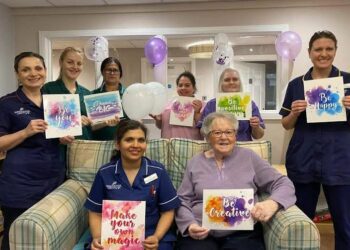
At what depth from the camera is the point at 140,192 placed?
1.73 m

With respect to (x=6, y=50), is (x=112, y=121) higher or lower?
lower

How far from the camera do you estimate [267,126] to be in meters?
3.96

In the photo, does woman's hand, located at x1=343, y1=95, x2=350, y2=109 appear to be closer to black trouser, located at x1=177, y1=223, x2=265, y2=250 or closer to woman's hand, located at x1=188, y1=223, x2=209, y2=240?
black trouser, located at x1=177, y1=223, x2=265, y2=250

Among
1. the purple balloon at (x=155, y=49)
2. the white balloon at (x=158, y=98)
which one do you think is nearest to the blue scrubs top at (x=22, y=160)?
the white balloon at (x=158, y=98)

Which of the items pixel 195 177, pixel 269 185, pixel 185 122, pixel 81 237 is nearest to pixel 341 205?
pixel 269 185

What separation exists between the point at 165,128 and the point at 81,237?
3.56ft

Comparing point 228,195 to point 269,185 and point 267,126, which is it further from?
point 267,126

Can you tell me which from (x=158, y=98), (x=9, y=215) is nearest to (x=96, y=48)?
(x=158, y=98)

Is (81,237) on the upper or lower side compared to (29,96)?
lower

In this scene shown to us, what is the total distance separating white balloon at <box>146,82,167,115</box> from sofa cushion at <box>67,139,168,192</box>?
50 cm

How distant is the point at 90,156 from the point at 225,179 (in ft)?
2.81

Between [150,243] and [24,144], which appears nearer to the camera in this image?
[150,243]

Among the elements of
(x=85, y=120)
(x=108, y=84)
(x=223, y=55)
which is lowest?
(x=85, y=120)

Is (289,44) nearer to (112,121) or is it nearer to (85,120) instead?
(112,121)
